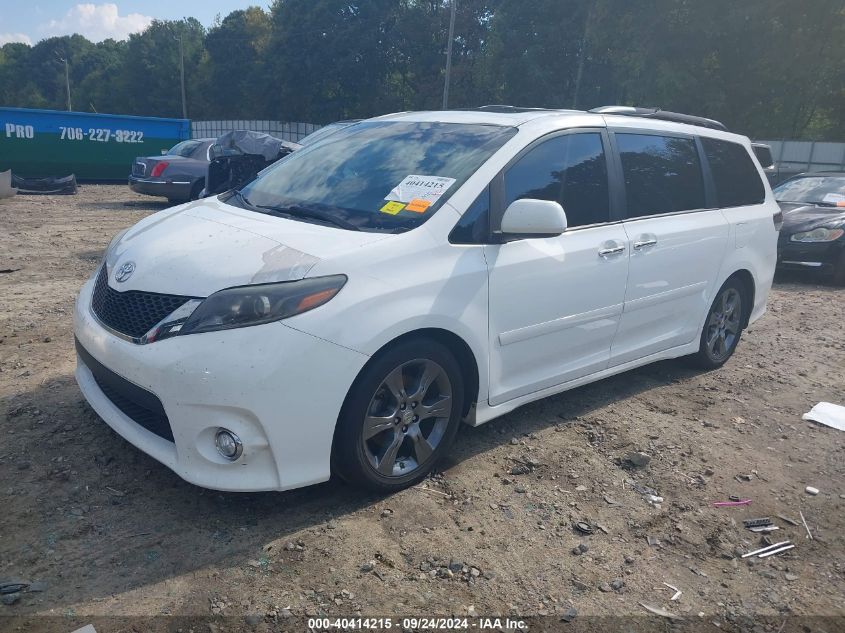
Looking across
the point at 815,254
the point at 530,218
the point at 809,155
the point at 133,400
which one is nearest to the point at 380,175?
the point at 530,218

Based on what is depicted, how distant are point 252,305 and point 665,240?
2.83 meters

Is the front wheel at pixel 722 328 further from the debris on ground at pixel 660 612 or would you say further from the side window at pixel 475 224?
the debris on ground at pixel 660 612

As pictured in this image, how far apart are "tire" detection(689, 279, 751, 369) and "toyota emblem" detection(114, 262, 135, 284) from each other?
397cm

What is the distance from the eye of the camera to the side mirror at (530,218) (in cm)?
346

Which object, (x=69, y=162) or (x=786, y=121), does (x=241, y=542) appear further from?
(x=786, y=121)

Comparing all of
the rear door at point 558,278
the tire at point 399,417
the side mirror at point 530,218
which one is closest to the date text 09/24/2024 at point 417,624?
the tire at point 399,417

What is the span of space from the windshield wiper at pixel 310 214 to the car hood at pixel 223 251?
0.08 m

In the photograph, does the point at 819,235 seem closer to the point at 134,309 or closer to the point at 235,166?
the point at 235,166

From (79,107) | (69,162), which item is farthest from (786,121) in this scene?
(79,107)

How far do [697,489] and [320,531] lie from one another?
1997 mm

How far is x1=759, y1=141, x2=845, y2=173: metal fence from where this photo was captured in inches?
904

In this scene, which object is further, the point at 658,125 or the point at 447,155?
the point at 658,125

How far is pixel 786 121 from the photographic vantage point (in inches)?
1164

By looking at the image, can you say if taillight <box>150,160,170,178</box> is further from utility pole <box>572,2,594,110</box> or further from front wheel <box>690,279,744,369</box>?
utility pole <box>572,2,594,110</box>
